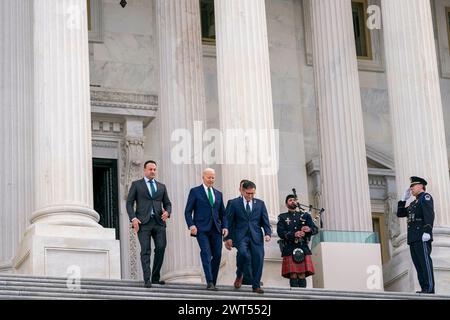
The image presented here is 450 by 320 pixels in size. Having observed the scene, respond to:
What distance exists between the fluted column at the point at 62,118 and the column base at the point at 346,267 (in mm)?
6163

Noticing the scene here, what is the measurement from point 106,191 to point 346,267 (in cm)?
917

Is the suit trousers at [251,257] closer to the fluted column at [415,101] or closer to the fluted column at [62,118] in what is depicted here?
the fluted column at [62,118]

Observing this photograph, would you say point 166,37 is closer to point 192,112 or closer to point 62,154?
point 192,112

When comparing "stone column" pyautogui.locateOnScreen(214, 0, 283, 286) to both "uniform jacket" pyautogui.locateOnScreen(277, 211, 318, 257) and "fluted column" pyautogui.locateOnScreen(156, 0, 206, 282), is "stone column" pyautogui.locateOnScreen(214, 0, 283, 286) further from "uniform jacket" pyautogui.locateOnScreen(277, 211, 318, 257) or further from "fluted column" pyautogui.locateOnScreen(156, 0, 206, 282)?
"fluted column" pyautogui.locateOnScreen(156, 0, 206, 282)

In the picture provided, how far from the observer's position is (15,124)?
3859cm

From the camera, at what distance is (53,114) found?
33719mm

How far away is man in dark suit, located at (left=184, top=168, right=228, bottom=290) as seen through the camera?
3133 cm

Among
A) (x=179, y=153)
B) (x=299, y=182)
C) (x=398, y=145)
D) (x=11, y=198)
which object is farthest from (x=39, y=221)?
(x=299, y=182)

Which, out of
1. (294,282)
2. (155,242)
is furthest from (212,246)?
(294,282)

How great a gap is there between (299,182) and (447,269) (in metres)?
9.60

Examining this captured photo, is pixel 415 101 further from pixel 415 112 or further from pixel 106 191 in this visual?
pixel 106 191

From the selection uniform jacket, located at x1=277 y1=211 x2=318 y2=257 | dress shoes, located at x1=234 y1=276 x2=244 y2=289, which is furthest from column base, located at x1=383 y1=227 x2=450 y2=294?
dress shoes, located at x1=234 y1=276 x2=244 y2=289

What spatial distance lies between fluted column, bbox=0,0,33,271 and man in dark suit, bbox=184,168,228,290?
23.8 feet

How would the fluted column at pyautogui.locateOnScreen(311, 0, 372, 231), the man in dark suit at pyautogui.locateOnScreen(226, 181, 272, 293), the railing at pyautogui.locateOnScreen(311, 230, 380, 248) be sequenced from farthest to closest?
the fluted column at pyautogui.locateOnScreen(311, 0, 372, 231)
the railing at pyautogui.locateOnScreen(311, 230, 380, 248)
the man in dark suit at pyautogui.locateOnScreen(226, 181, 272, 293)
